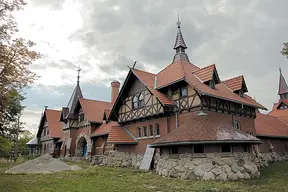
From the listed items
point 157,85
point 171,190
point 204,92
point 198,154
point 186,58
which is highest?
point 186,58

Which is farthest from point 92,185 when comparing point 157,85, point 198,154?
point 157,85

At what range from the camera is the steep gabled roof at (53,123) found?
130ft

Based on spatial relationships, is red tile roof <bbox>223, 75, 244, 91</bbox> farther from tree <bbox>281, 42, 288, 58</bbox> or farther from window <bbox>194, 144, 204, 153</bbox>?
window <bbox>194, 144, 204, 153</bbox>

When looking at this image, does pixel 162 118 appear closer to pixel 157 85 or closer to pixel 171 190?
pixel 157 85

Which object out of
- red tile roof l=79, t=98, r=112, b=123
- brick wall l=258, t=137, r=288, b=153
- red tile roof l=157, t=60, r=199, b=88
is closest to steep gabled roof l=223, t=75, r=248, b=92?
red tile roof l=157, t=60, r=199, b=88

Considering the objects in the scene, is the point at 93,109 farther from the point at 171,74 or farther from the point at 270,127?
the point at 270,127

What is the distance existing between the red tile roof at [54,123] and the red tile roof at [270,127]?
2927cm

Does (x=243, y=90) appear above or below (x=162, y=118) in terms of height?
above

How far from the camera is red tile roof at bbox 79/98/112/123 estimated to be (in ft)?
106

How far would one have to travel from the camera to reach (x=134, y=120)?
916 inches

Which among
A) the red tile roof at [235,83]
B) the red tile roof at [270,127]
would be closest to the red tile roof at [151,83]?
the red tile roof at [235,83]

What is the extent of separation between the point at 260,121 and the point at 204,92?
14762 mm

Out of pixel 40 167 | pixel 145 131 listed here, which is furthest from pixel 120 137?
pixel 40 167

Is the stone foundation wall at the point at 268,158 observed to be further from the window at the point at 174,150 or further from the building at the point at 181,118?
the window at the point at 174,150
